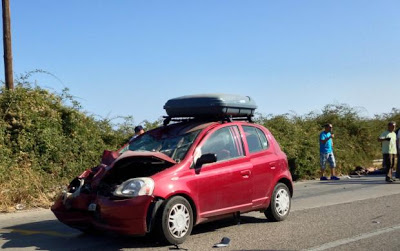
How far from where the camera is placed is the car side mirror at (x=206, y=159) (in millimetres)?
6652

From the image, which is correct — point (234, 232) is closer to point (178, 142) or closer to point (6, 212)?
point (178, 142)

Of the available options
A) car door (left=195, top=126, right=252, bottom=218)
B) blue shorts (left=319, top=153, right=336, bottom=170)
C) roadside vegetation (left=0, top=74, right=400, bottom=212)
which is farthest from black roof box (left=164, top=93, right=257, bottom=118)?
blue shorts (left=319, top=153, right=336, bottom=170)

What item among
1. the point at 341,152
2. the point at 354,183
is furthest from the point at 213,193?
the point at 341,152

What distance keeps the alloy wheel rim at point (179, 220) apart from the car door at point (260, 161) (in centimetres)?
150

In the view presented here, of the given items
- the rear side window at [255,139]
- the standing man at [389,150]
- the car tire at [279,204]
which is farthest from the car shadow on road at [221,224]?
the standing man at [389,150]

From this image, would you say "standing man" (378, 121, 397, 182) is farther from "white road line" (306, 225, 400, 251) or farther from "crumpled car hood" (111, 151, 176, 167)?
"crumpled car hood" (111, 151, 176, 167)

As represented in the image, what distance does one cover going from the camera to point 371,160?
74.8 ft

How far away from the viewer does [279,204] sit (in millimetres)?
8094

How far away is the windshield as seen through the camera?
6895mm

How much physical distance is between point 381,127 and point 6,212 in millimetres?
20893

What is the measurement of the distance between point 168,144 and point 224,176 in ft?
3.31

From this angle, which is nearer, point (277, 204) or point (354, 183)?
point (277, 204)

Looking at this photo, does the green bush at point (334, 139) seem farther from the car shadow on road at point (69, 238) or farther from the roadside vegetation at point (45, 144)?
the car shadow on road at point (69, 238)

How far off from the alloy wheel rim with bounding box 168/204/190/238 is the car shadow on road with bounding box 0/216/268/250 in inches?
8.9
